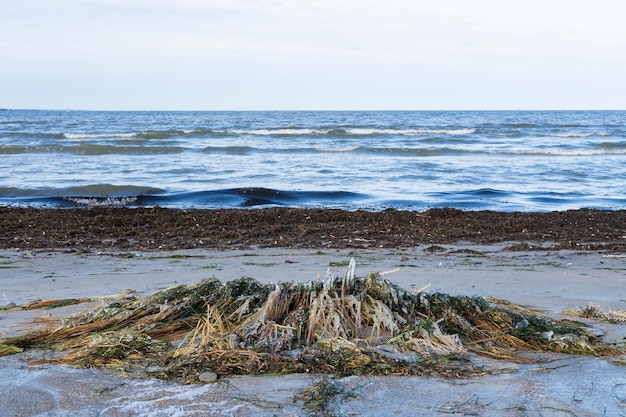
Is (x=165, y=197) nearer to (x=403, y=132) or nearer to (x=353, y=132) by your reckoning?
(x=353, y=132)

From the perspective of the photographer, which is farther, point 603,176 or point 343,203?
point 603,176

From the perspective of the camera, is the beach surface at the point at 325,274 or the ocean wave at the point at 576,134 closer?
the beach surface at the point at 325,274

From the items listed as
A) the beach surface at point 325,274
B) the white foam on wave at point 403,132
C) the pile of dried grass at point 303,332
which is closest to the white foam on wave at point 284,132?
the white foam on wave at point 403,132

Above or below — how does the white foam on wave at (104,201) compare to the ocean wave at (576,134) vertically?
below

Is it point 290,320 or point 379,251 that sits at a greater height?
point 290,320

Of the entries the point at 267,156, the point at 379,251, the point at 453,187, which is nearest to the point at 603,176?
the point at 453,187

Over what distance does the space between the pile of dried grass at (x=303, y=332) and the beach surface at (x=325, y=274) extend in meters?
0.12

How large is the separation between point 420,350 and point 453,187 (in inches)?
471

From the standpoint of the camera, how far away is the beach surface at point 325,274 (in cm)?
256

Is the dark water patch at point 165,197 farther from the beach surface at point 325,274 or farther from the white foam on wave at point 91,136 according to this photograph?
the white foam on wave at point 91,136

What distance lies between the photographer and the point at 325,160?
21453 mm

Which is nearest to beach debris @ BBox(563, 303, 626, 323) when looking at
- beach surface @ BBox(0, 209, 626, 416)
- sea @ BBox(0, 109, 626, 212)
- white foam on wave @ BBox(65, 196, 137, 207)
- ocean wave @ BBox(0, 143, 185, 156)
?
beach surface @ BBox(0, 209, 626, 416)

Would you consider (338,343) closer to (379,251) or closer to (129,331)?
(129,331)

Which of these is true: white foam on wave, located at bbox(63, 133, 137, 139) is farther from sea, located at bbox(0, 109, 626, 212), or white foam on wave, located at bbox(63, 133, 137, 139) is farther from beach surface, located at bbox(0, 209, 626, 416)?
beach surface, located at bbox(0, 209, 626, 416)
